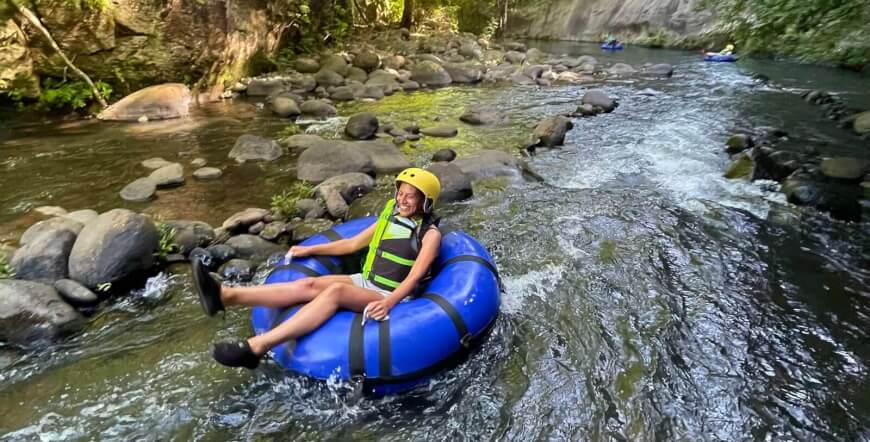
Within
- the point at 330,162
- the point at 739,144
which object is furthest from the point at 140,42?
the point at 739,144

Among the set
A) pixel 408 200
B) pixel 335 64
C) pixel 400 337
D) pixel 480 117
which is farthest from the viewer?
pixel 335 64

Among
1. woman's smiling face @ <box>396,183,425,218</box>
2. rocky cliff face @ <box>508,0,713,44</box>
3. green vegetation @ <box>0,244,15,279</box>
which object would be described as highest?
rocky cliff face @ <box>508,0,713,44</box>

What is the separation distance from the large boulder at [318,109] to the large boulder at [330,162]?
3.10 meters

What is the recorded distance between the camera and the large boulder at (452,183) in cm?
599

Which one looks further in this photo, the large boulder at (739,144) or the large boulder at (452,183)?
the large boulder at (739,144)

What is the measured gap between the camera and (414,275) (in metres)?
3.32

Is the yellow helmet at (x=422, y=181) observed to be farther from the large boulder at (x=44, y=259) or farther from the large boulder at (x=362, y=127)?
the large boulder at (x=362, y=127)

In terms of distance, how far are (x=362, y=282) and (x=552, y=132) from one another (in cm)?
557

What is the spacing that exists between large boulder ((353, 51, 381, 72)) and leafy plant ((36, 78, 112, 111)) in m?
6.59

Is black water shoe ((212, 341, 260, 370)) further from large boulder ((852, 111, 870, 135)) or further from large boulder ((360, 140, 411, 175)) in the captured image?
large boulder ((852, 111, 870, 135))

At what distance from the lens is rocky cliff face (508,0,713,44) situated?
70.8 feet

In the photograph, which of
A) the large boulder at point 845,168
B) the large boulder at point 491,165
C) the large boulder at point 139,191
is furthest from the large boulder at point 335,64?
the large boulder at point 845,168

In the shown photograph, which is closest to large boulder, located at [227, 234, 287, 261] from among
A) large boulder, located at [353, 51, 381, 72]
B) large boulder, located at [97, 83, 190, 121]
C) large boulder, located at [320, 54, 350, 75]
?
large boulder, located at [97, 83, 190, 121]

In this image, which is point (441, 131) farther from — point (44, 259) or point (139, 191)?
point (44, 259)
